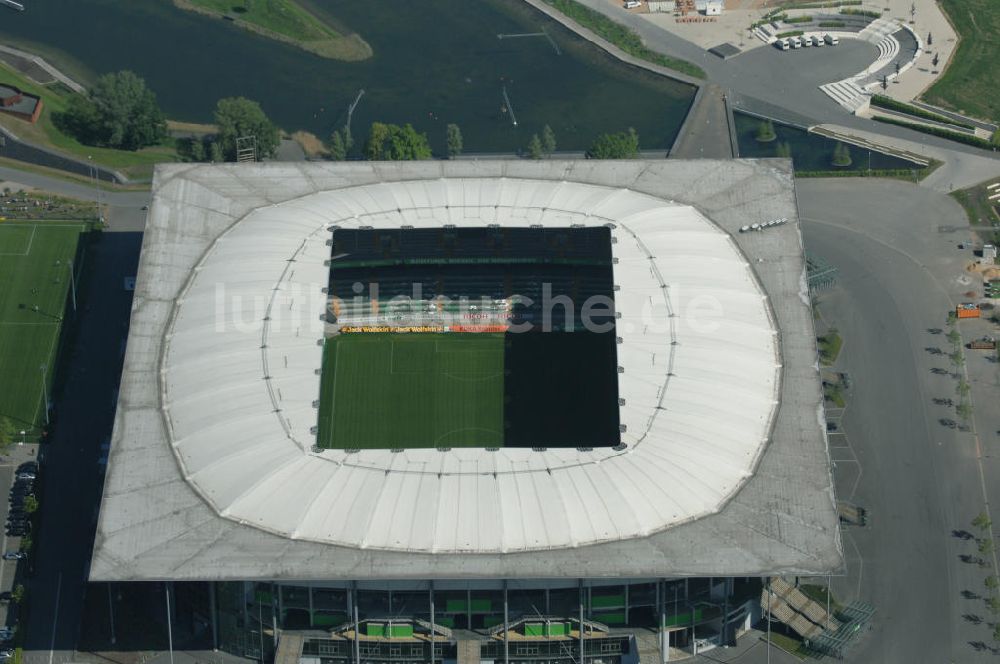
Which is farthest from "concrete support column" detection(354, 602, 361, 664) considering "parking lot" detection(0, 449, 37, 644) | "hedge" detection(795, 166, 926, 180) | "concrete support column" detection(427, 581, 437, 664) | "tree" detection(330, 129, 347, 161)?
"hedge" detection(795, 166, 926, 180)

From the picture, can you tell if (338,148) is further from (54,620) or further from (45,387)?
(54,620)

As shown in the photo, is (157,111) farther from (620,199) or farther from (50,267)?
(620,199)

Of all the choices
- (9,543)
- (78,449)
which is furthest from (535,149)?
(9,543)

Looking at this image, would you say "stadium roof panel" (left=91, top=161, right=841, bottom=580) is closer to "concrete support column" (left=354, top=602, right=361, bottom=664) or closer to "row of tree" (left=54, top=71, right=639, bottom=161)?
"concrete support column" (left=354, top=602, right=361, bottom=664)

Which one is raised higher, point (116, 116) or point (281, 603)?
point (116, 116)

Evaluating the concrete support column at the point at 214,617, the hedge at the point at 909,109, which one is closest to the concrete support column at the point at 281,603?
the concrete support column at the point at 214,617

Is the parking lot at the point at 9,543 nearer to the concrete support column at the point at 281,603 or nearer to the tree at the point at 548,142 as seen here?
the concrete support column at the point at 281,603

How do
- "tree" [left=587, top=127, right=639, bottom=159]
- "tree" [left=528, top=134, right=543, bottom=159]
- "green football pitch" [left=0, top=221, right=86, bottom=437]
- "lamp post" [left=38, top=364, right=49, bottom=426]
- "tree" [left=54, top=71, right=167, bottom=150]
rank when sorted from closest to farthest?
1. "lamp post" [left=38, top=364, right=49, bottom=426]
2. "green football pitch" [left=0, top=221, right=86, bottom=437]
3. "tree" [left=587, top=127, right=639, bottom=159]
4. "tree" [left=54, top=71, right=167, bottom=150]
5. "tree" [left=528, top=134, right=543, bottom=159]
